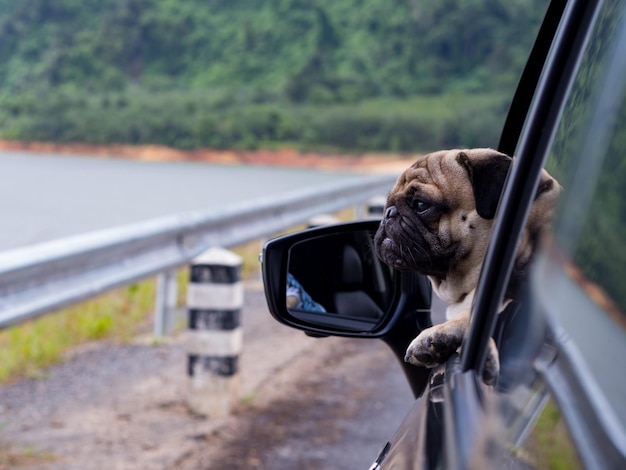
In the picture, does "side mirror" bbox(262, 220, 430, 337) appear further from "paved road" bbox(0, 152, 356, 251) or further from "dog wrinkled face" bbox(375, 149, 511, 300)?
"paved road" bbox(0, 152, 356, 251)

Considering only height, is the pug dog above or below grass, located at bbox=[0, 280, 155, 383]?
above

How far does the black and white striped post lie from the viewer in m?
5.68

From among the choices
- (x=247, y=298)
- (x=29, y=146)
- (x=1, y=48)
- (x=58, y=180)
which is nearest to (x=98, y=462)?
(x=247, y=298)

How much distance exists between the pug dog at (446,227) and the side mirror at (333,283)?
254mm

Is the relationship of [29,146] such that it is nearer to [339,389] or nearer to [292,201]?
[292,201]

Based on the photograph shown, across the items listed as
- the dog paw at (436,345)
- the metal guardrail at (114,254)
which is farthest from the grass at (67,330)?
the dog paw at (436,345)

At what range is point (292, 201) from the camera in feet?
31.0

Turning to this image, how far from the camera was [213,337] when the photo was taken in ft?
18.6

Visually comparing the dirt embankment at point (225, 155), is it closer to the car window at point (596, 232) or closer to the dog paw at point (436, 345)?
the dog paw at point (436, 345)

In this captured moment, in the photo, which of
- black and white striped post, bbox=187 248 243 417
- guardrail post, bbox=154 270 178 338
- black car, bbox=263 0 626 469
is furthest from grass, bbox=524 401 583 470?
guardrail post, bbox=154 270 178 338

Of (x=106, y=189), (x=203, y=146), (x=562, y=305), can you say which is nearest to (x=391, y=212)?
(x=562, y=305)

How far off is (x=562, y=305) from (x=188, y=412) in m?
4.66

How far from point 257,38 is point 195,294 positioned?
18663mm

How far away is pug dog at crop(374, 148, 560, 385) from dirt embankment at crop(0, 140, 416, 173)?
19.4 meters
